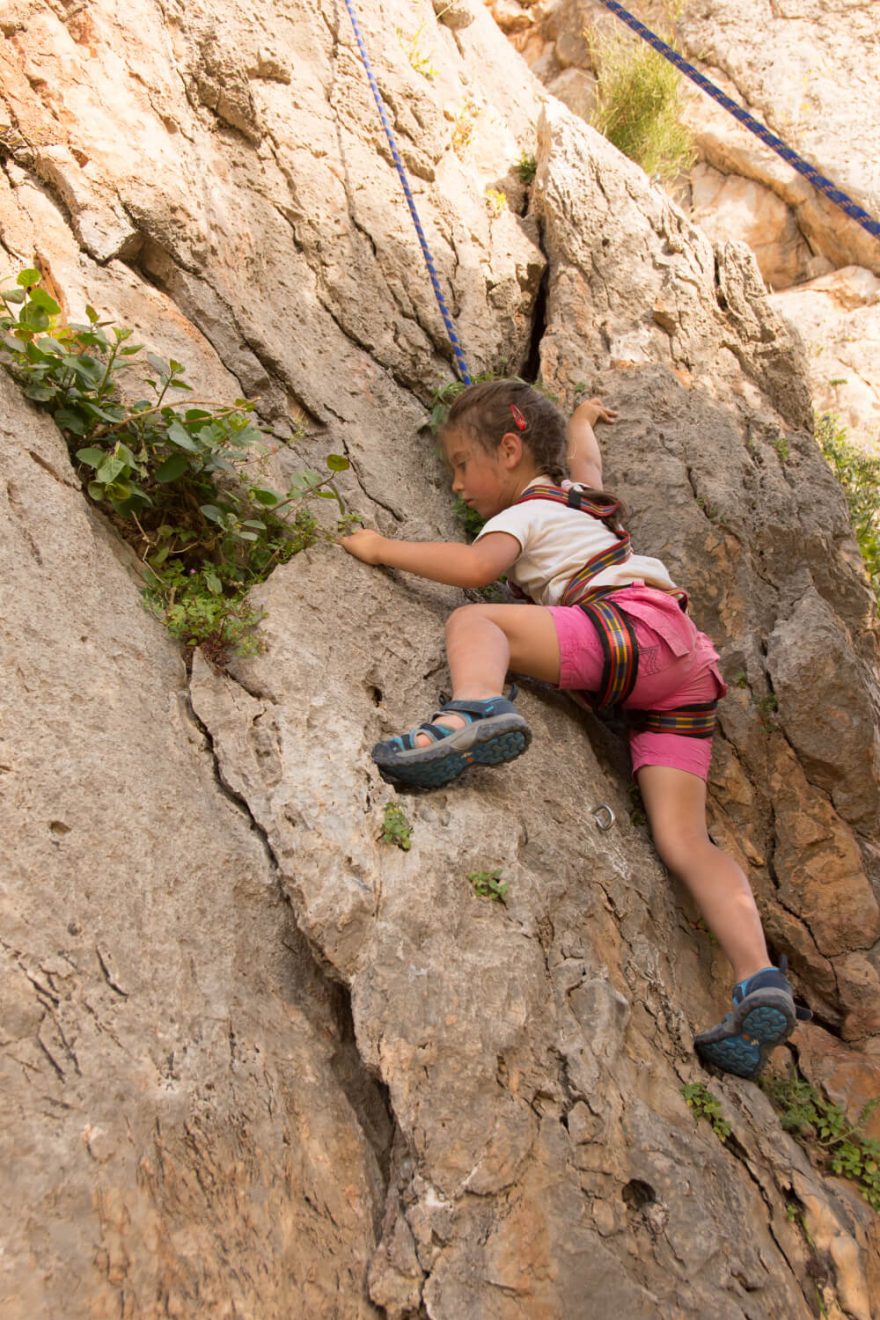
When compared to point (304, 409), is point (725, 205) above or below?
above

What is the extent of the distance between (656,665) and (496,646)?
0.53m

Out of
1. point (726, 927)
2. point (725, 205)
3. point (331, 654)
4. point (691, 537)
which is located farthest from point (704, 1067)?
point (725, 205)

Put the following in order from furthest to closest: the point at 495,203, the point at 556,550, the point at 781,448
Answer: the point at 495,203 → the point at 781,448 → the point at 556,550

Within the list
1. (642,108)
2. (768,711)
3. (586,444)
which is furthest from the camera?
(642,108)

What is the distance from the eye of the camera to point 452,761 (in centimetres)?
226

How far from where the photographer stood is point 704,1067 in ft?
7.82

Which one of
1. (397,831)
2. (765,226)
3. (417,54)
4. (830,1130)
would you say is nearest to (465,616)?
(397,831)

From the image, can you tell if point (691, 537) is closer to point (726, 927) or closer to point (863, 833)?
point (863, 833)

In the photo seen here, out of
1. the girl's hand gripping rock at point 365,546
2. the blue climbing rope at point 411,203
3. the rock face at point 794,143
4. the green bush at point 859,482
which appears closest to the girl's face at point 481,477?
the girl's hand gripping rock at point 365,546

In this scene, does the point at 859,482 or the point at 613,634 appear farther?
the point at 859,482

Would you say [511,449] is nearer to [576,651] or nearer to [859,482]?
[576,651]

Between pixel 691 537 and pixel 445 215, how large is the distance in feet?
7.24

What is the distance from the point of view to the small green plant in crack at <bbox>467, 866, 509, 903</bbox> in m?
2.19

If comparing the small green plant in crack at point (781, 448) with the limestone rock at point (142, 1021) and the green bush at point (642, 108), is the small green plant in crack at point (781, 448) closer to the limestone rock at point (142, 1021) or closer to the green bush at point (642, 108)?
the green bush at point (642, 108)
